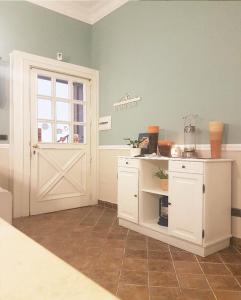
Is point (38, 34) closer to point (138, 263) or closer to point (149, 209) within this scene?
point (149, 209)

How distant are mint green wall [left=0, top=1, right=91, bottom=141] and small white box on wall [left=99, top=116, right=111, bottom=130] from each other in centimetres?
100

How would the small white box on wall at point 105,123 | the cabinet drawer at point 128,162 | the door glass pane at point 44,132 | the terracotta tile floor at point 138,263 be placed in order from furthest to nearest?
the small white box on wall at point 105,123 < the door glass pane at point 44,132 < the cabinet drawer at point 128,162 < the terracotta tile floor at point 138,263

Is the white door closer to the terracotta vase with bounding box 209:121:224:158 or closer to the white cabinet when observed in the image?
the white cabinet

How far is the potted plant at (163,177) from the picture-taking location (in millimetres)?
2762

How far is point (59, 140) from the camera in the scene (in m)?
3.86

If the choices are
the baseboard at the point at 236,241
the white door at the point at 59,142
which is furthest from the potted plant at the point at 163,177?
the white door at the point at 59,142

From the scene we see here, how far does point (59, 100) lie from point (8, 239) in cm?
339

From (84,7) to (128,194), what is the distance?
313 cm

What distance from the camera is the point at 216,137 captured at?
7.97 feet

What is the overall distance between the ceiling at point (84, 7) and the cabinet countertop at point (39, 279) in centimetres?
400

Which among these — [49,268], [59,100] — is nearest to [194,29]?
[59,100]

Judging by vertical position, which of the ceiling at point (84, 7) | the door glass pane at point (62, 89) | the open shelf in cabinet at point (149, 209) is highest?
the ceiling at point (84, 7)

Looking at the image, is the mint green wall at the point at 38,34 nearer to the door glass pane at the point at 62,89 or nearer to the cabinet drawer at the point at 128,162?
the door glass pane at the point at 62,89

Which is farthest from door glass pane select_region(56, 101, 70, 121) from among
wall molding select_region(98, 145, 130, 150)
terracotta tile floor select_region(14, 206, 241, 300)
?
terracotta tile floor select_region(14, 206, 241, 300)
